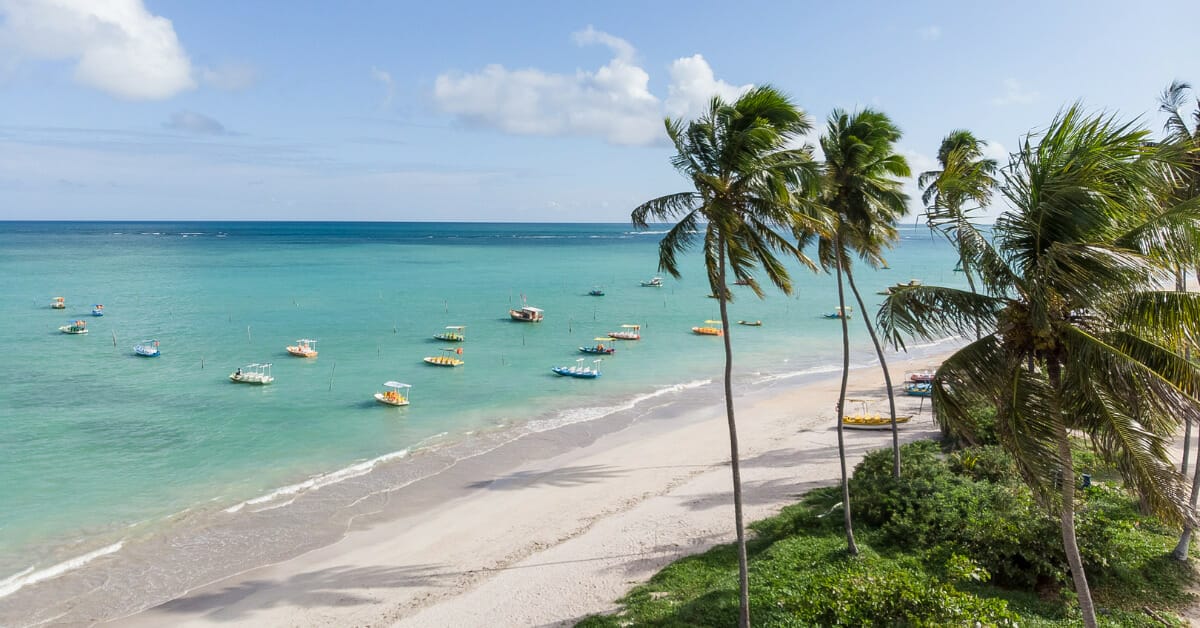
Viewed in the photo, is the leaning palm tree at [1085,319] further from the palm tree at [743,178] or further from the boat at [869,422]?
the boat at [869,422]

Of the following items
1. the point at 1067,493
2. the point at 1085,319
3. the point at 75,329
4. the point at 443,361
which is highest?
the point at 1085,319

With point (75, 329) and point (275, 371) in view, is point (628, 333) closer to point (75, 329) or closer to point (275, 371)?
point (275, 371)

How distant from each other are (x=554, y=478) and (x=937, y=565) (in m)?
15.4

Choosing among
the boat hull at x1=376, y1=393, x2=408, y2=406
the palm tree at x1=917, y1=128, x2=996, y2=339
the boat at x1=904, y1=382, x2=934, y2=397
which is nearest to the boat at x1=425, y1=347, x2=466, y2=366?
the boat hull at x1=376, y1=393, x2=408, y2=406

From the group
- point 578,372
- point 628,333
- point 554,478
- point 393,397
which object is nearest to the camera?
point 554,478

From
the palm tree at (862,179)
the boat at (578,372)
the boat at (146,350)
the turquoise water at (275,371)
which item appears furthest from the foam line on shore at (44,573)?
the boat at (146,350)

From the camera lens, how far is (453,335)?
2156 inches

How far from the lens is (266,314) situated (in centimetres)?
6525

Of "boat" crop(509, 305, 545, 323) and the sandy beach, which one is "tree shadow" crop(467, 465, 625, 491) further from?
"boat" crop(509, 305, 545, 323)

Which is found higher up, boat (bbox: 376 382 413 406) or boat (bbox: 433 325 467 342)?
boat (bbox: 433 325 467 342)

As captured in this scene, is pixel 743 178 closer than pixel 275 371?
Yes

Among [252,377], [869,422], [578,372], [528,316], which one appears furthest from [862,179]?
[528,316]

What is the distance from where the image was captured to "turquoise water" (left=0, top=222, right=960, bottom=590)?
2589 centimetres

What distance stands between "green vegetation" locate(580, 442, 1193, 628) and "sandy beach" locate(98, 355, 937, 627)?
2.27 meters
